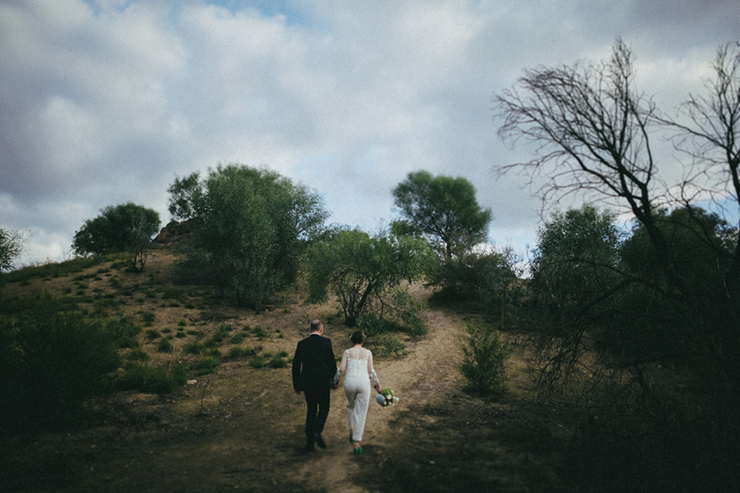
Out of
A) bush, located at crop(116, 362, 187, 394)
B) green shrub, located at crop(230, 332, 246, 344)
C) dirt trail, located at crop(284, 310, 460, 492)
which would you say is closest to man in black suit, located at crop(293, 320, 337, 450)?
dirt trail, located at crop(284, 310, 460, 492)

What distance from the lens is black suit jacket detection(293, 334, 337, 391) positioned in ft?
18.2

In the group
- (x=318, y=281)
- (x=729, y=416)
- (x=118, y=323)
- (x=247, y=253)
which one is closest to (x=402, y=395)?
(x=729, y=416)

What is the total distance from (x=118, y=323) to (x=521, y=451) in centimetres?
1481

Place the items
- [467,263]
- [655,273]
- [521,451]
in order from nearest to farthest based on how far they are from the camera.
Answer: [655,273]
[521,451]
[467,263]

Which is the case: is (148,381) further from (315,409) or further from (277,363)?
(315,409)

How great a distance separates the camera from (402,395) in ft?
30.3

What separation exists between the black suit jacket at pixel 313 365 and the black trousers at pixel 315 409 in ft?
0.37

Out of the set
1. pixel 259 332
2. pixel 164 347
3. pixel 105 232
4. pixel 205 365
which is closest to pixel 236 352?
pixel 205 365

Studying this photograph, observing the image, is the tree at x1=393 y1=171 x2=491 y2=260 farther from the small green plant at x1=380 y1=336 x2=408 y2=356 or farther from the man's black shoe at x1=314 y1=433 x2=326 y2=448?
the man's black shoe at x1=314 y1=433 x2=326 y2=448

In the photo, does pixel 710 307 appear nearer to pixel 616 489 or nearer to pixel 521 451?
pixel 616 489

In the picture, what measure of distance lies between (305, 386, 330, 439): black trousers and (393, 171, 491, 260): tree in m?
30.9

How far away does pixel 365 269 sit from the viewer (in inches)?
657

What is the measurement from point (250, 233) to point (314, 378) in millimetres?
17075

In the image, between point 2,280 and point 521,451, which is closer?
point 521,451
